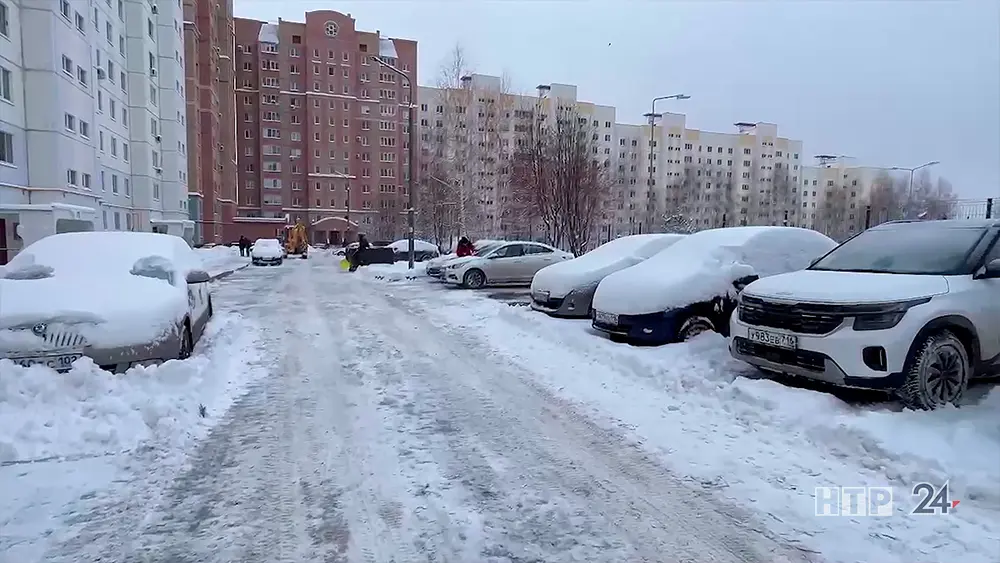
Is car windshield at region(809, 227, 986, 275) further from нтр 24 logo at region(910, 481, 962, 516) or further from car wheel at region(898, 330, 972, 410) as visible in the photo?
нтр 24 logo at region(910, 481, 962, 516)

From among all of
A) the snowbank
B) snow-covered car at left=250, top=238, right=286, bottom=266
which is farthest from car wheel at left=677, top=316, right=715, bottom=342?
snow-covered car at left=250, top=238, right=286, bottom=266

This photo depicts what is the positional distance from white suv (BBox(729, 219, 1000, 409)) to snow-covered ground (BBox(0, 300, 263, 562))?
5.34m

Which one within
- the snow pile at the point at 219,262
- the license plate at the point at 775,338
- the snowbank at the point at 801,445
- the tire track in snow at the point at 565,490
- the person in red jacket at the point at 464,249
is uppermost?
the person in red jacket at the point at 464,249

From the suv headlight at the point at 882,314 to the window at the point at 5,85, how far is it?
107ft

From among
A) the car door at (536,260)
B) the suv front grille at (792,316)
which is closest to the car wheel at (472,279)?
the car door at (536,260)

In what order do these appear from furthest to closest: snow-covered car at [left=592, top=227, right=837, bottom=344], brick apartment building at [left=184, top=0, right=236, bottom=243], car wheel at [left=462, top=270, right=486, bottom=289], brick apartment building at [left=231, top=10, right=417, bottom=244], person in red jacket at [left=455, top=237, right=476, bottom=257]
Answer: brick apartment building at [left=231, top=10, right=417, bottom=244], brick apartment building at [left=184, top=0, right=236, bottom=243], person in red jacket at [left=455, top=237, right=476, bottom=257], car wheel at [left=462, top=270, right=486, bottom=289], snow-covered car at [left=592, top=227, right=837, bottom=344]

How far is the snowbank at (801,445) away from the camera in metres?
3.43

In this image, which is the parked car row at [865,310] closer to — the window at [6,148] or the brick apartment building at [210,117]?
the window at [6,148]

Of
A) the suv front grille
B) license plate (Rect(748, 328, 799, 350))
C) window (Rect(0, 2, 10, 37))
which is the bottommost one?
license plate (Rect(748, 328, 799, 350))

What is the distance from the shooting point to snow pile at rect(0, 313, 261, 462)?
464 cm

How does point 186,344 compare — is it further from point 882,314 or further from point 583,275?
point 882,314

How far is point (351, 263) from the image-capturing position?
29.5 meters

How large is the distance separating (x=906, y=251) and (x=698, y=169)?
94533 millimetres

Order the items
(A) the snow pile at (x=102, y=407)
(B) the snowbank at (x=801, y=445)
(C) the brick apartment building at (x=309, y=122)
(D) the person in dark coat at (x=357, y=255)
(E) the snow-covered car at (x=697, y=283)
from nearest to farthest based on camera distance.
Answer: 1. (B) the snowbank at (x=801, y=445)
2. (A) the snow pile at (x=102, y=407)
3. (E) the snow-covered car at (x=697, y=283)
4. (D) the person in dark coat at (x=357, y=255)
5. (C) the brick apartment building at (x=309, y=122)
